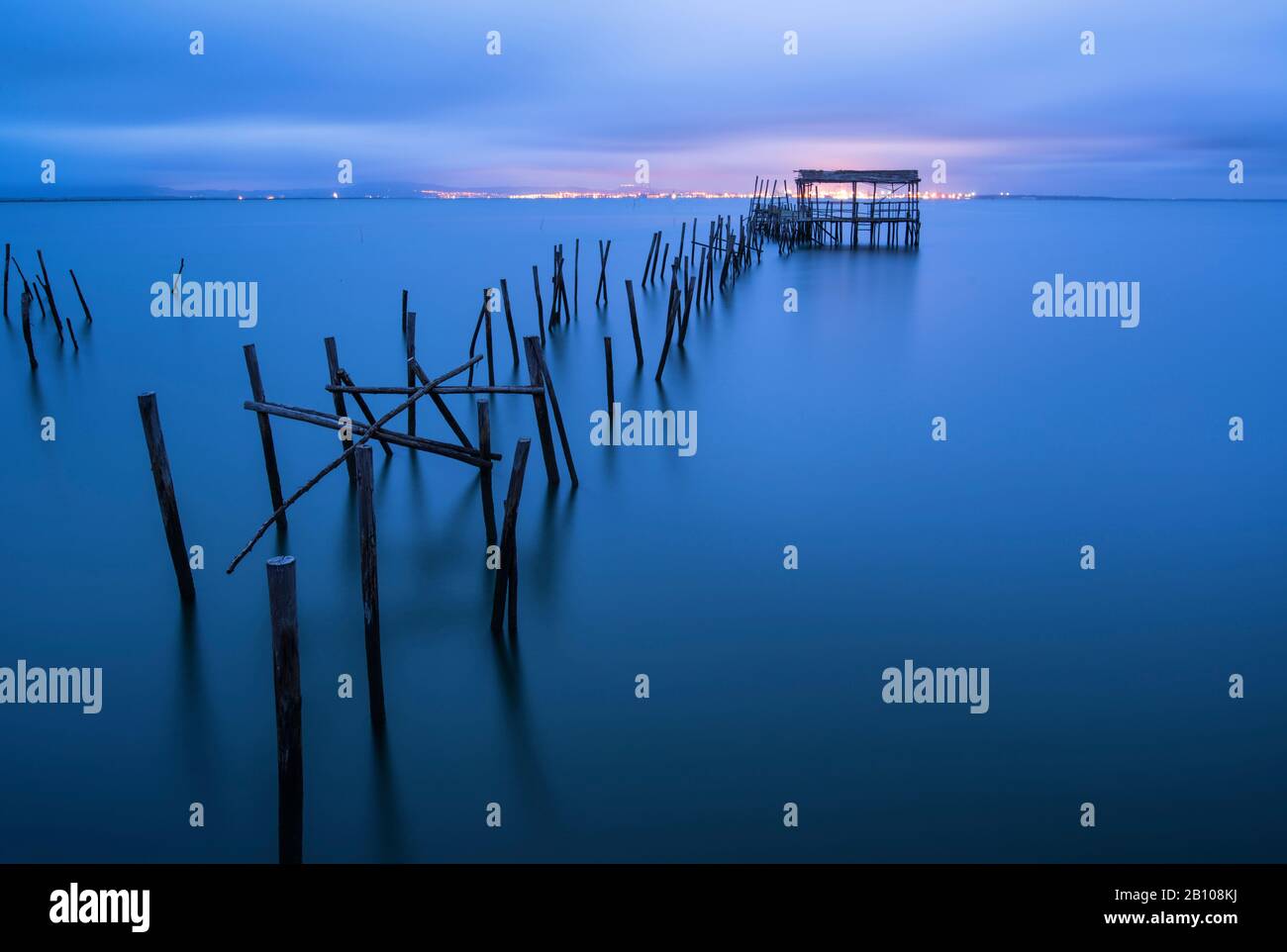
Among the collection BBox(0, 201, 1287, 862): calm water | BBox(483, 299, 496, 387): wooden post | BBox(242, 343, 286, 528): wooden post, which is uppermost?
BBox(483, 299, 496, 387): wooden post

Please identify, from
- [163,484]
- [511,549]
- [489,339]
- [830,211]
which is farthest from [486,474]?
A: [830,211]

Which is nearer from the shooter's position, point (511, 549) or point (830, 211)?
point (511, 549)

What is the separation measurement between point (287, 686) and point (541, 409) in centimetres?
494

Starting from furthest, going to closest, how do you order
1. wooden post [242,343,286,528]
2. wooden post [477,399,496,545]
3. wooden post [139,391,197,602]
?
wooden post [242,343,286,528] < wooden post [477,399,496,545] < wooden post [139,391,197,602]

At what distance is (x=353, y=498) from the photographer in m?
9.25

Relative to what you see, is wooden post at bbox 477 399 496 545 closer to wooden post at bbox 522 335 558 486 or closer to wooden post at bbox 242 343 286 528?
wooden post at bbox 522 335 558 486

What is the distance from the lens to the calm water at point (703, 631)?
4977 mm

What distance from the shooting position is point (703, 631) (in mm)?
6754

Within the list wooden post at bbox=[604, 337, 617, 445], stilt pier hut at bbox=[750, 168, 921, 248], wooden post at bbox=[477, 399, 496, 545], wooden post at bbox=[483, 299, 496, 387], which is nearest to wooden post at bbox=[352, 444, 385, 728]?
wooden post at bbox=[477, 399, 496, 545]

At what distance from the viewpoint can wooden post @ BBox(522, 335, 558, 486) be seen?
8.24 m

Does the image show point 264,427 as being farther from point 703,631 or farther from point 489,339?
point 489,339

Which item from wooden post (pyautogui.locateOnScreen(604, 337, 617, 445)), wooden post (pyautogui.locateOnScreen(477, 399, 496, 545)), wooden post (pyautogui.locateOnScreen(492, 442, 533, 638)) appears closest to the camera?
wooden post (pyautogui.locateOnScreen(492, 442, 533, 638))

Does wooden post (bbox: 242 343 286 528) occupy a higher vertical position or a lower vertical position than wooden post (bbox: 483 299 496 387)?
lower

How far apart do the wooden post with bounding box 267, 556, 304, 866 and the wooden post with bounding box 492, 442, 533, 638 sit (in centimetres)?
177
